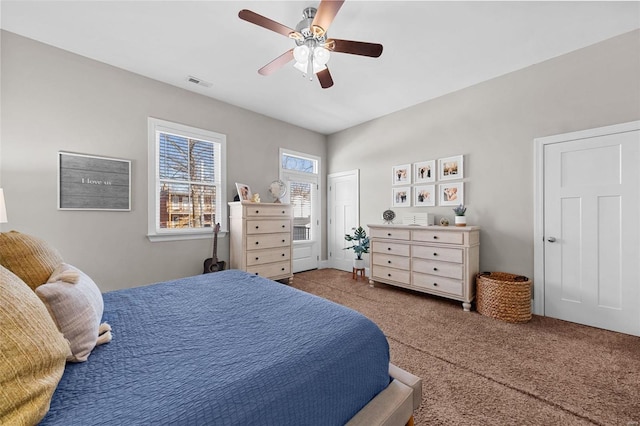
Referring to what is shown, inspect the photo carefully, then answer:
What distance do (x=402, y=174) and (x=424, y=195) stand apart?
0.50 m

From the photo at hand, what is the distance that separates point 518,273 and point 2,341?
154 inches

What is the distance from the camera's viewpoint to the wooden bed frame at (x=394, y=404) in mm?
1006

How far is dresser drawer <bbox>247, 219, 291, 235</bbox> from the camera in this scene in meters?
3.57

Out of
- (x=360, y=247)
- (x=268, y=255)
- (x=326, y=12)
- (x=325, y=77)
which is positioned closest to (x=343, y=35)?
(x=325, y=77)

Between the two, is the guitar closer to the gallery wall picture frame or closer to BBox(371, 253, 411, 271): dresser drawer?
the gallery wall picture frame

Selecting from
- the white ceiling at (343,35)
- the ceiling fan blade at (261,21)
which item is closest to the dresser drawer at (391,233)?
Result: the white ceiling at (343,35)

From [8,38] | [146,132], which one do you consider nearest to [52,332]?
[146,132]

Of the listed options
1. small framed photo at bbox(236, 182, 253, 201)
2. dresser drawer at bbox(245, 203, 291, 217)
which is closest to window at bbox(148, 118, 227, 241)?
small framed photo at bbox(236, 182, 253, 201)

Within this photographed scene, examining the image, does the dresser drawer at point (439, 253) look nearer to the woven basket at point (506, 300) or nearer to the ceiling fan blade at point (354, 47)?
the woven basket at point (506, 300)

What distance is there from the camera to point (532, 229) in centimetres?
288

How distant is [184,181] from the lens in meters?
3.44

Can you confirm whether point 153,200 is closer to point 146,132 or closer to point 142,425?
point 146,132

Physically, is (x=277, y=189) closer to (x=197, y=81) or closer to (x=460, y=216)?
(x=197, y=81)

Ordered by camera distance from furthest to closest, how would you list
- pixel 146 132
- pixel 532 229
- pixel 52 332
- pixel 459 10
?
pixel 146 132 → pixel 532 229 → pixel 459 10 → pixel 52 332
